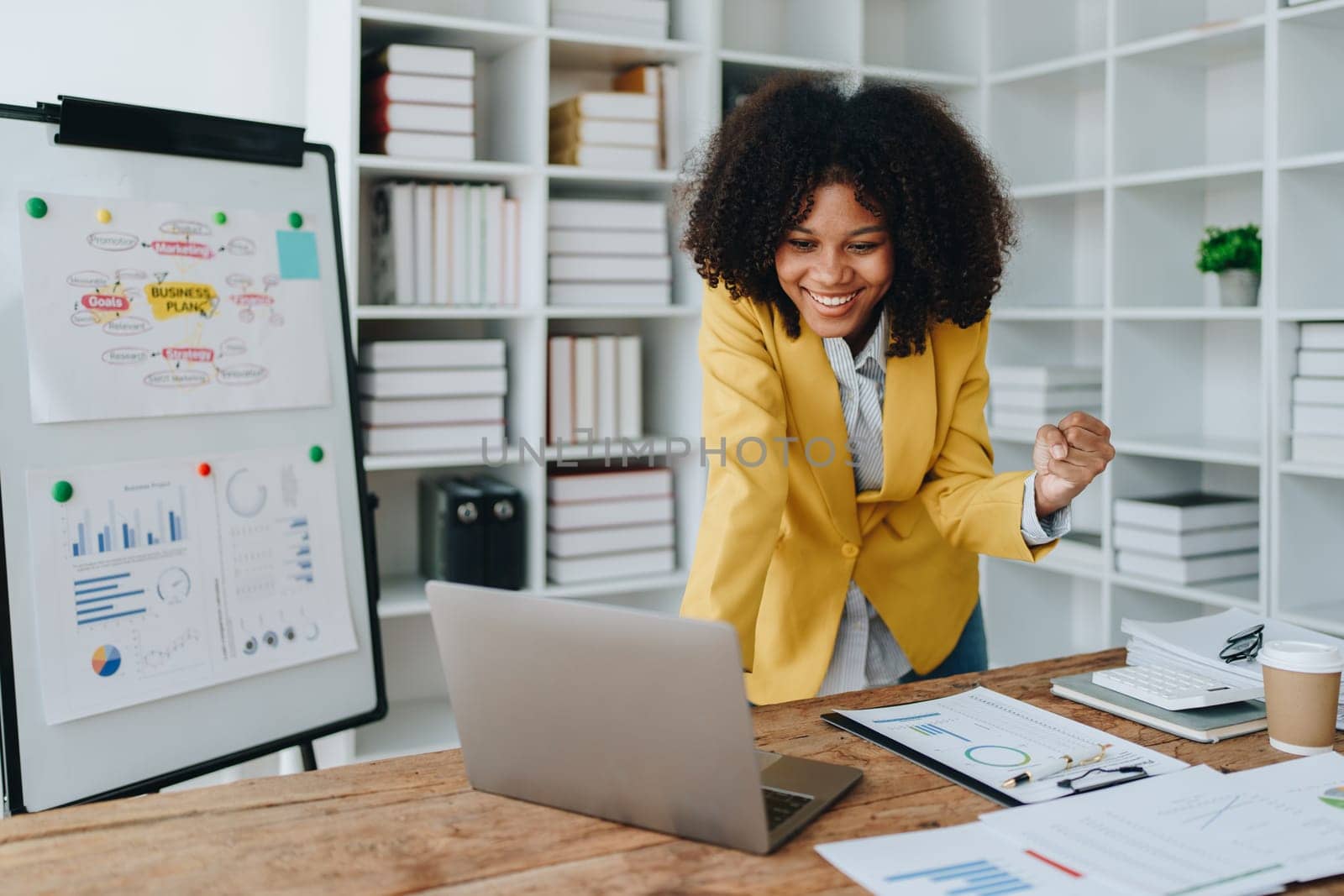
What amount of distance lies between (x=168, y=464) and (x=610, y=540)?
1.43m

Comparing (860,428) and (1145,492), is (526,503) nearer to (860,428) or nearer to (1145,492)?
(860,428)

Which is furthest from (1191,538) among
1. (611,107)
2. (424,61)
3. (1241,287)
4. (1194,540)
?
(424,61)

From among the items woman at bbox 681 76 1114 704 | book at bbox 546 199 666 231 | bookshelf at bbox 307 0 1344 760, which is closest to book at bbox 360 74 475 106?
bookshelf at bbox 307 0 1344 760

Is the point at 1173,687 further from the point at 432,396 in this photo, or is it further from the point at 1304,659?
the point at 432,396

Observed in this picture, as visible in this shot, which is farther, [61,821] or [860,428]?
[860,428]

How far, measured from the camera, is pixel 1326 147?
8.77ft

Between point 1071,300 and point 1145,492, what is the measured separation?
0.70m

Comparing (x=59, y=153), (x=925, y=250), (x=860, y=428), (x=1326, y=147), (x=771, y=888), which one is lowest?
(x=771, y=888)

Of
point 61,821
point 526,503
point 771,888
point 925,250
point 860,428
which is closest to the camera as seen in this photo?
point 771,888

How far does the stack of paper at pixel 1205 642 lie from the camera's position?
144cm

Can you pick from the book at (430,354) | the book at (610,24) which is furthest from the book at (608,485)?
the book at (610,24)

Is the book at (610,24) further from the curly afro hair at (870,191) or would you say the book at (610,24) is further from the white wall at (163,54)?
the curly afro hair at (870,191)

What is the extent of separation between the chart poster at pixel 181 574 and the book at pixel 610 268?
3.78 ft

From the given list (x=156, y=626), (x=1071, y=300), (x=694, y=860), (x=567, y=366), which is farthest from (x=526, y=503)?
(x=694, y=860)
